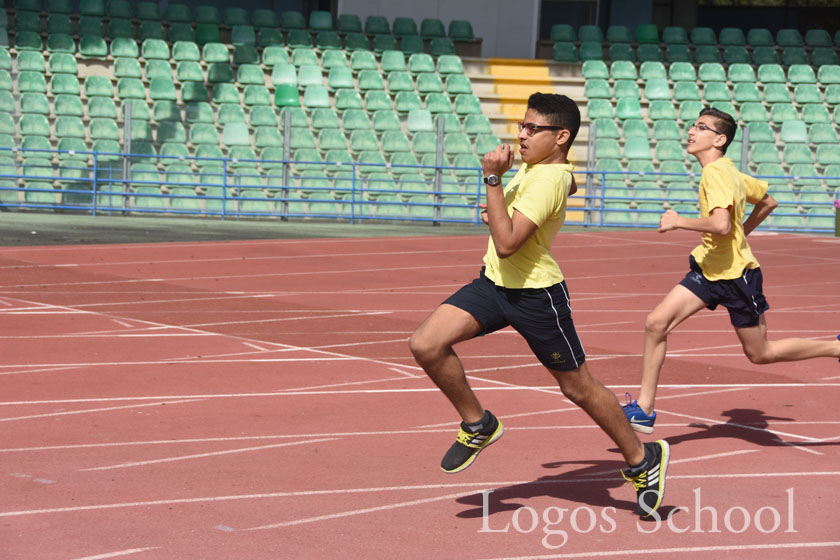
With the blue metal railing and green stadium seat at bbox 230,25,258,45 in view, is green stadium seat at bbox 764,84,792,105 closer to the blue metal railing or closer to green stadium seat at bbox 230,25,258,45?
the blue metal railing

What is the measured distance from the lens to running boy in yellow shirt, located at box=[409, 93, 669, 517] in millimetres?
5043

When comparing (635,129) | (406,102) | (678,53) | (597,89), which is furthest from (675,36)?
(406,102)

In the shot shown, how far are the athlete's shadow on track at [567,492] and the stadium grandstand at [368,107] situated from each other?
631 inches

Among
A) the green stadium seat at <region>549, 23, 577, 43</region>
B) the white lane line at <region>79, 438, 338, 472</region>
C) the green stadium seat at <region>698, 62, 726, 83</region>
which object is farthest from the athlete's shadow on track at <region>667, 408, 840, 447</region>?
the green stadium seat at <region>549, 23, 577, 43</region>

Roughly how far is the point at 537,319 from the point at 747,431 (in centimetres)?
246

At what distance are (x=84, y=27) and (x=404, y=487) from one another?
22.3m

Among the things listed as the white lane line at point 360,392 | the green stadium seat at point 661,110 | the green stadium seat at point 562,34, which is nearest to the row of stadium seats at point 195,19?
the green stadium seat at point 562,34

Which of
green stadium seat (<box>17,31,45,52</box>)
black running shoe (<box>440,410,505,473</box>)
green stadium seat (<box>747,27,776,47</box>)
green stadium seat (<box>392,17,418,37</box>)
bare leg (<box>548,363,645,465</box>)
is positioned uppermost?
green stadium seat (<box>747,27,776,47</box>)

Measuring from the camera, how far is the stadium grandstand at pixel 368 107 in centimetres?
2270

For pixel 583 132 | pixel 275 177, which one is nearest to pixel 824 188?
pixel 583 132

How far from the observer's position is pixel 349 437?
21.2 feet

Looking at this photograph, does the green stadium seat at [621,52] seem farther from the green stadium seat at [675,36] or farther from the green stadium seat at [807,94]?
the green stadium seat at [807,94]

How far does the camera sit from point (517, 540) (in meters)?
4.74

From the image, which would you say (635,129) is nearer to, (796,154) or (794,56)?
(796,154)
